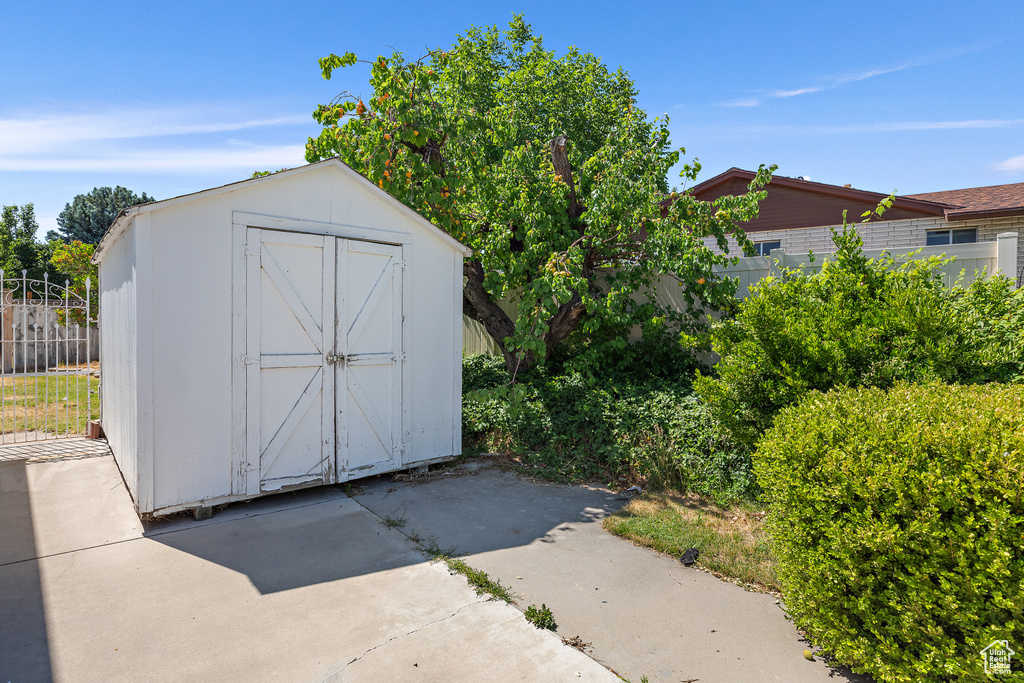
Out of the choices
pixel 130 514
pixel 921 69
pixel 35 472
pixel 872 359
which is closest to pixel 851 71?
pixel 921 69

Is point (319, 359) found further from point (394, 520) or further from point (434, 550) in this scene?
point (434, 550)

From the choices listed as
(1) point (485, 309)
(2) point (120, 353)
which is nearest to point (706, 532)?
(1) point (485, 309)

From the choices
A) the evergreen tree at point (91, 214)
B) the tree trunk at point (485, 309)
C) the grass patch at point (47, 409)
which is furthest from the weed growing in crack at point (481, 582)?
the evergreen tree at point (91, 214)

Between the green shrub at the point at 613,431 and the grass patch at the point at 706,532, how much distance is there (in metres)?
0.29

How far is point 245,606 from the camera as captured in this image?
3275mm

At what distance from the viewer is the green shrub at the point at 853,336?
157 inches

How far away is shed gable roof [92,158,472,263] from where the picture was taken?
4.29 m

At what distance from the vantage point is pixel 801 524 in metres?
2.70

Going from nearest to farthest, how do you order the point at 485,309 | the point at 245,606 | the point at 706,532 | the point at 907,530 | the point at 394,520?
the point at 907,530
the point at 245,606
the point at 706,532
the point at 394,520
the point at 485,309

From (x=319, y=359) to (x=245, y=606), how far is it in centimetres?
237

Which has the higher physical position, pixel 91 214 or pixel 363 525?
pixel 91 214

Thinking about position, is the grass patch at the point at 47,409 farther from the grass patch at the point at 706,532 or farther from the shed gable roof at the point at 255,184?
the grass patch at the point at 706,532

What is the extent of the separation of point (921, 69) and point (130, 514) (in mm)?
13137

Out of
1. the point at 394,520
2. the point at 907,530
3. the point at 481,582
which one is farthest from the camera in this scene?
the point at 394,520
